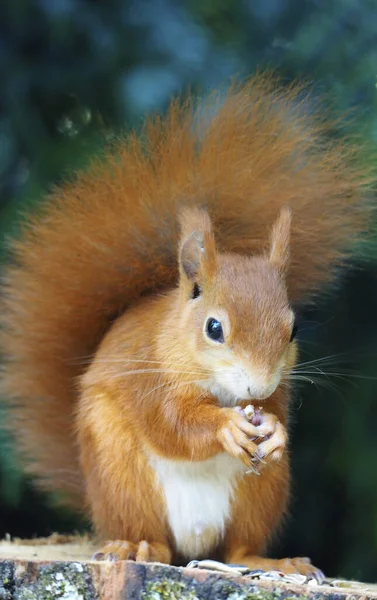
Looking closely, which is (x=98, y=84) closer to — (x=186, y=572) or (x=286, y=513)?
(x=286, y=513)

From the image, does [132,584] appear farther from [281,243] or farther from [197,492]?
[281,243]

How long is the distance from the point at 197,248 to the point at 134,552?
0.53 m

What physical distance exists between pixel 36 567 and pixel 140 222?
0.67m

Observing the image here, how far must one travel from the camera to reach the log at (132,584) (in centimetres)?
128

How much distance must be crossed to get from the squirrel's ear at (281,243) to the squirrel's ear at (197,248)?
0.37 feet

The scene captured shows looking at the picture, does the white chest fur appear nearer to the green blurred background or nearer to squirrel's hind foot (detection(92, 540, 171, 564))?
squirrel's hind foot (detection(92, 540, 171, 564))

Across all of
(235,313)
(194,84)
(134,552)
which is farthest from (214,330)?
(194,84)

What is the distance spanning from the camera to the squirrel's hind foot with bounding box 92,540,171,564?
1.53 metres

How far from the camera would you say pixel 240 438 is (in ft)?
4.59

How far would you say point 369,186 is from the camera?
70.8 inches

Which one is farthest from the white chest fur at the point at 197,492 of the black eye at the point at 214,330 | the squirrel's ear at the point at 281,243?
the squirrel's ear at the point at 281,243

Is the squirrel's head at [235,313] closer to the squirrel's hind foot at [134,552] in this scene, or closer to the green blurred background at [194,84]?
the squirrel's hind foot at [134,552]

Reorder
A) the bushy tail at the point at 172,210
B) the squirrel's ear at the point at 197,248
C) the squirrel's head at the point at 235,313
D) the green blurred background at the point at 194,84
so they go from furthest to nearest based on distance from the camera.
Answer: the green blurred background at the point at 194,84, the bushy tail at the point at 172,210, the squirrel's ear at the point at 197,248, the squirrel's head at the point at 235,313

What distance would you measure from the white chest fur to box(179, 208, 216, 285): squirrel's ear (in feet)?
1.02
